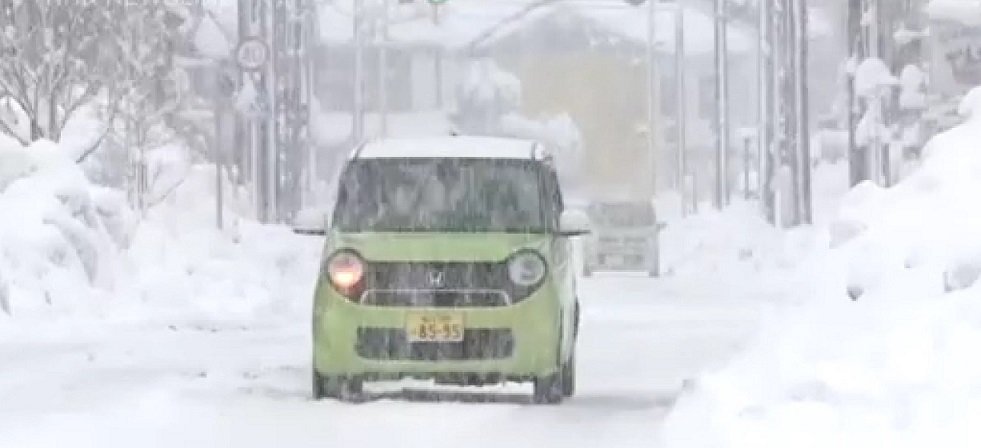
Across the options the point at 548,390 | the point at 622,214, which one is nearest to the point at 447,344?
the point at 548,390

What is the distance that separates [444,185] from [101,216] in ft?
48.3

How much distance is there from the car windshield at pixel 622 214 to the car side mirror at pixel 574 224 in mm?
27476

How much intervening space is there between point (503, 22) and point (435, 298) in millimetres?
78745

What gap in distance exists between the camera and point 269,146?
149 ft

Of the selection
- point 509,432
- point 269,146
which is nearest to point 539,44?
point 269,146

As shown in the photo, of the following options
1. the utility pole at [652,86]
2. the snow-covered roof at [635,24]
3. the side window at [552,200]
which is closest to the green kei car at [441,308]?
the side window at [552,200]

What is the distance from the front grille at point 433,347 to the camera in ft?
42.4

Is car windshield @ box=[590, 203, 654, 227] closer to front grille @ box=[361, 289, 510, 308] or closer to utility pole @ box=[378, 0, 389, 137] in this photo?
front grille @ box=[361, 289, 510, 308]

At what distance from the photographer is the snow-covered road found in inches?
448

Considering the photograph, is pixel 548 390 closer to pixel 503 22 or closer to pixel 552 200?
pixel 552 200

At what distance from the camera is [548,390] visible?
13.5m

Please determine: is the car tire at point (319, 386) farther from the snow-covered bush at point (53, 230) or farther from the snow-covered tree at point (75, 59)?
the snow-covered tree at point (75, 59)

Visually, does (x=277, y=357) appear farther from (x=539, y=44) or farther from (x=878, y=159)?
(x=539, y=44)

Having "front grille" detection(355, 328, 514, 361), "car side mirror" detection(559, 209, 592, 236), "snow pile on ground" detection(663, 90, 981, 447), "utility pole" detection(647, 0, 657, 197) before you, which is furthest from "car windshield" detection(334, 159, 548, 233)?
"utility pole" detection(647, 0, 657, 197)
